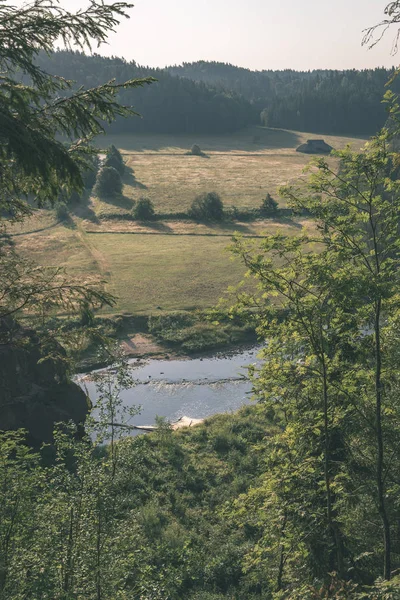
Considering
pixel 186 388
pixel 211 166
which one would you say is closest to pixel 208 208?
pixel 211 166

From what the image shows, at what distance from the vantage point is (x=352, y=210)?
1069 cm

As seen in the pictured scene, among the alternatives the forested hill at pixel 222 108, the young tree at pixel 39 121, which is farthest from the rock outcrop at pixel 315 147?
Result: the young tree at pixel 39 121

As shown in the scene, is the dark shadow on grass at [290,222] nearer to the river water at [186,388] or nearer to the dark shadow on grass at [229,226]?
the dark shadow on grass at [229,226]

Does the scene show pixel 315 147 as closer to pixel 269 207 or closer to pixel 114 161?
pixel 114 161

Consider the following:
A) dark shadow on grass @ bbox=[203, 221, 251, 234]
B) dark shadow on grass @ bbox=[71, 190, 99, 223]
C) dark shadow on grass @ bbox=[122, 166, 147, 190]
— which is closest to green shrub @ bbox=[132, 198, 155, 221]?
dark shadow on grass @ bbox=[71, 190, 99, 223]

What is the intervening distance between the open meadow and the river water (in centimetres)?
624

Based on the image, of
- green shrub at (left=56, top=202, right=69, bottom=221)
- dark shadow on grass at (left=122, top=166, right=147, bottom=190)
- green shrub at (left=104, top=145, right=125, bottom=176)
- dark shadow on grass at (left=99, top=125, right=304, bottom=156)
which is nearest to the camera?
Answer: green shrub at (left=56, top=202, right=69, bottom=221)

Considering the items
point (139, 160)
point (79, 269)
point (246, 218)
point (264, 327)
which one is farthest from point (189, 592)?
point (139, 160)

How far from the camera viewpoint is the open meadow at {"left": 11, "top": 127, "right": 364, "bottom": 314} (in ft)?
180

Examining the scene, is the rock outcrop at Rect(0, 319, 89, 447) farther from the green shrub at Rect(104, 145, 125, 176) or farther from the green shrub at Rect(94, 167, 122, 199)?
the green shrub at Rect(104, 145, 125, 176)

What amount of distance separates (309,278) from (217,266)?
49328mm

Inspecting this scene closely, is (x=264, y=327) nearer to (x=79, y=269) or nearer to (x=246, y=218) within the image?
(x=79, y=269)

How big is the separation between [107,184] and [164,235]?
2091 cm

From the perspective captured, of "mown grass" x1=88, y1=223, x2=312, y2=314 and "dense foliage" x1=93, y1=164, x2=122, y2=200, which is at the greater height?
"dense foliage" x1=93, y1=164, x2=122, y2=200
